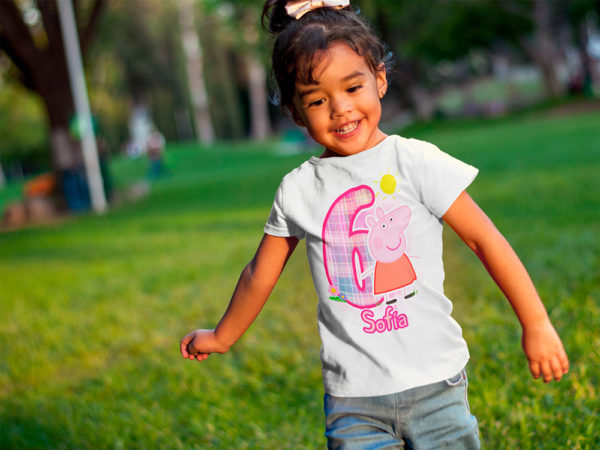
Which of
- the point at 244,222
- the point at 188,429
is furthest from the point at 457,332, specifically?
the point at 244,222

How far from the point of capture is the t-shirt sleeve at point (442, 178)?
5.68ft

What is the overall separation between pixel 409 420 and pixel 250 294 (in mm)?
576

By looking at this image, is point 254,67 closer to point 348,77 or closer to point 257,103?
point 257,103

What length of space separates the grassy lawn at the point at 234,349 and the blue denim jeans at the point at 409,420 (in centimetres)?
83

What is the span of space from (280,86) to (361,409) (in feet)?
2.92

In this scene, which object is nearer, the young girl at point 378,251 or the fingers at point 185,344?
the young girl at point 378,251

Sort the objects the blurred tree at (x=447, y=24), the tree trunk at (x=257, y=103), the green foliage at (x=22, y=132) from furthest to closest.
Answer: the green foliage at (x=22, y=132) → the tree trunk at (x=257, y=103) → the blurred tree at (x=447, y=24)

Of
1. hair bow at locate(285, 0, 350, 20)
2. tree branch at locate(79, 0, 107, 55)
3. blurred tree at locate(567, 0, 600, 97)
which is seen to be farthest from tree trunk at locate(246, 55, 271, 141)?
hair bow at locate(285, 0, 350, 20)

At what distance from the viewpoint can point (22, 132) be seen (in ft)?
195

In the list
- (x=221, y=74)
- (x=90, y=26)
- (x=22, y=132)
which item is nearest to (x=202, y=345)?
(x=90, y=26)

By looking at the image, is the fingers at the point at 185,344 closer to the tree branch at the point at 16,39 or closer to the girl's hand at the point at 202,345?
the girl's hand at the point at 202,345

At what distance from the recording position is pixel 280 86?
1887 mm

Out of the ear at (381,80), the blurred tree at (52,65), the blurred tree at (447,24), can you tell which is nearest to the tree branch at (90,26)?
the blurred tree at (52,65)

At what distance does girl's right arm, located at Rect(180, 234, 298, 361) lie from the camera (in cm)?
196
